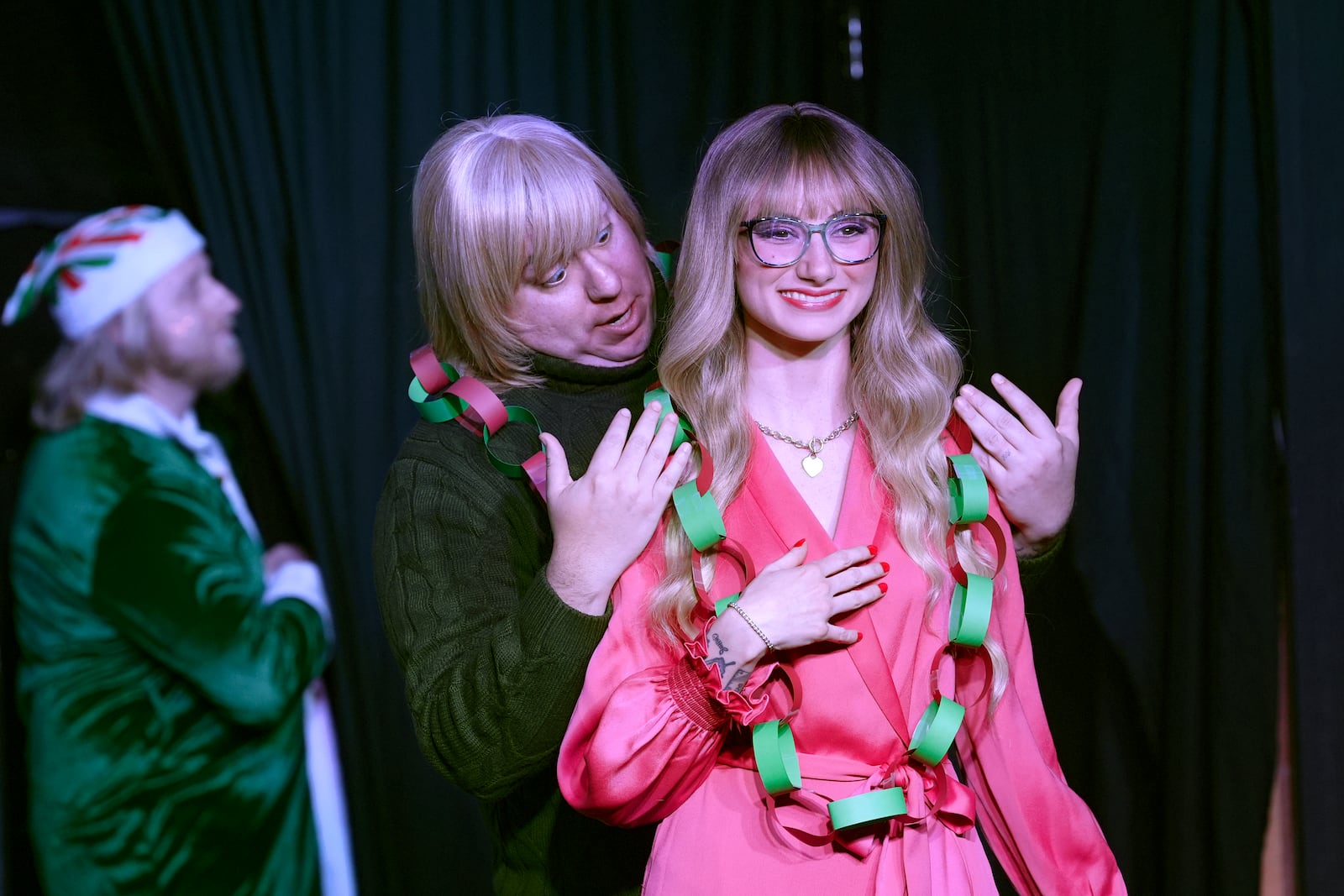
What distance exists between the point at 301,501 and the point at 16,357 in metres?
0.61

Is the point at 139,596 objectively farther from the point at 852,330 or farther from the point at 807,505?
the point at 852,330

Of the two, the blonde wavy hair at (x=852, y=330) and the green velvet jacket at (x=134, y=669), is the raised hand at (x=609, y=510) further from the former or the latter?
the green velvet jacket at (x=134, y=669)

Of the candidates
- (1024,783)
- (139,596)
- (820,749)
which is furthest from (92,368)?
(1024,783)

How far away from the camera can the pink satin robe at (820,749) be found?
1.74 meters

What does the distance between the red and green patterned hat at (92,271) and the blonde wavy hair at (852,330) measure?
95cm

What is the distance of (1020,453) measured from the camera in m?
1.98

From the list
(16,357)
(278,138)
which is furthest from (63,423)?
(278,138)

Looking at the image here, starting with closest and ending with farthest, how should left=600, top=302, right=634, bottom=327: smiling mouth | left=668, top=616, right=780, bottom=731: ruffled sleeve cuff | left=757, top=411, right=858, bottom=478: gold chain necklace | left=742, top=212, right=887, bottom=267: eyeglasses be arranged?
left=668, top=616, right=780, bottom=731: ruffled sleeve cuff → left=742, top=212, right=887, bottom=267: eyeglasses → left=757, top=411, right=858, bottom=478: gold chain necklace → left=600, top=302, right=634, bottom=327: smiling mouth

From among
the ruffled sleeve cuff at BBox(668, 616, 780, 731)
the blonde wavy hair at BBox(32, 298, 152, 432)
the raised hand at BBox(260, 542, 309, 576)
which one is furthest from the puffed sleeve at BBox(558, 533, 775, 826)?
the blonde wavy hair at BBox(32, 298, 152, 432)

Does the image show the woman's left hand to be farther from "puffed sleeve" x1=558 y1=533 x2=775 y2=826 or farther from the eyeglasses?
"puffed sleeve" x1=558 y1=533 x2=775 y2=826

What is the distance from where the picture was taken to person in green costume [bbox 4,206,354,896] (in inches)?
74.4

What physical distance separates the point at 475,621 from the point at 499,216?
0.73m

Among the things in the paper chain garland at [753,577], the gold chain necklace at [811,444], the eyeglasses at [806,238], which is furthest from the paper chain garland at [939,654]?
the eyeglasses at [806,238]

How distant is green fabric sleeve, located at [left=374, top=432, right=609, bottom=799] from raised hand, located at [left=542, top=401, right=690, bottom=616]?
1.6 inches
